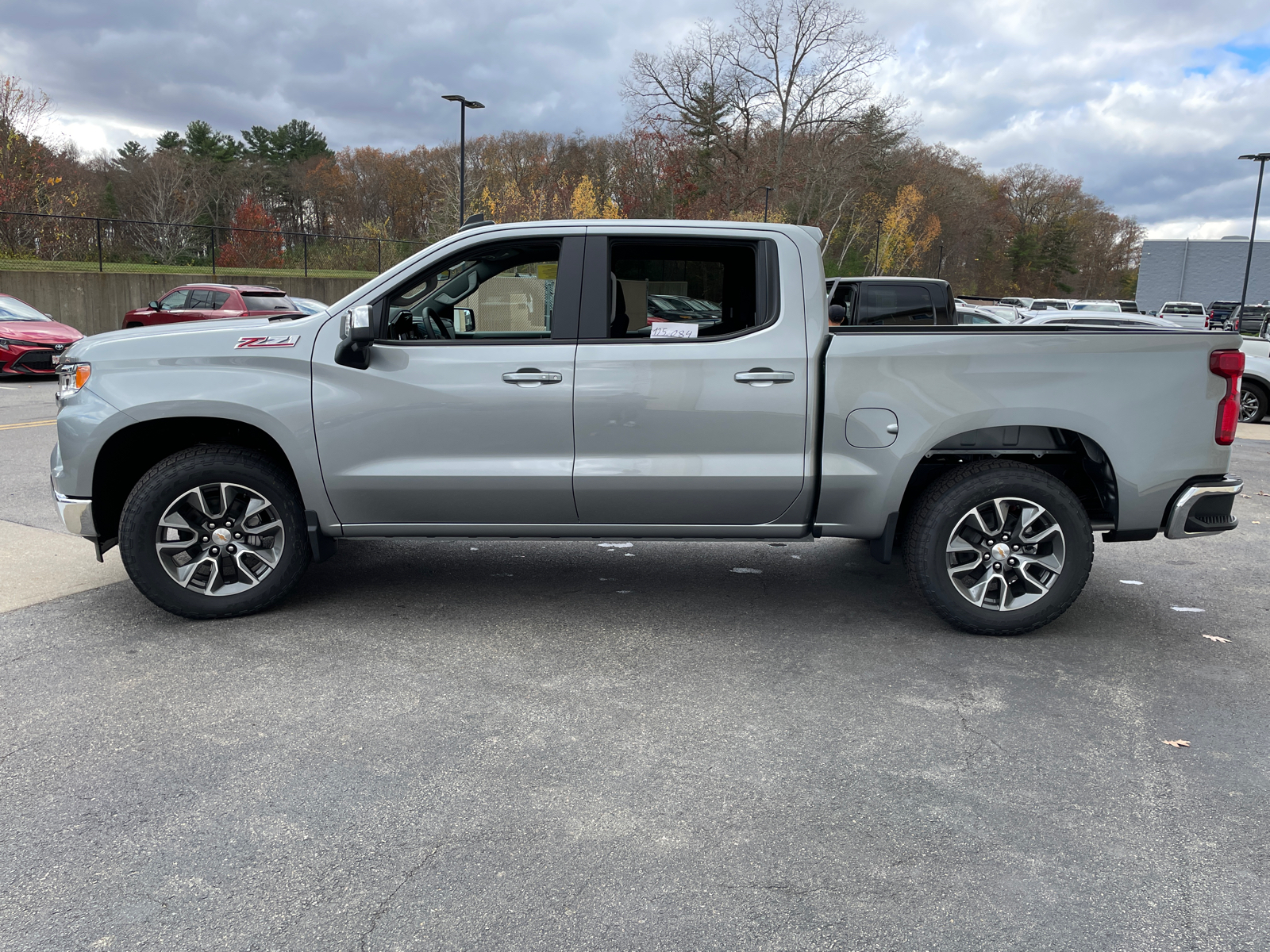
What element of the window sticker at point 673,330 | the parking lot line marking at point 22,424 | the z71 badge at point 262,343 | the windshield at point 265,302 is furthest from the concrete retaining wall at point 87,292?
the window sticker at point 673,330

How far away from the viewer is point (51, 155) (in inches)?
1273

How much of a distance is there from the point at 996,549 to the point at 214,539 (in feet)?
12.9

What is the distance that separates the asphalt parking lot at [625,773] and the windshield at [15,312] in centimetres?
1441

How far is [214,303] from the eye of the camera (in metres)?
20.4

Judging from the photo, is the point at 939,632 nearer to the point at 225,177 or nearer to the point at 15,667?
the point at 15,667

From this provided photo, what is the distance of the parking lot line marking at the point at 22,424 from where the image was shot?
11133mm

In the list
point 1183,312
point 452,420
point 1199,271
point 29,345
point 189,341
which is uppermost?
point 1199,271

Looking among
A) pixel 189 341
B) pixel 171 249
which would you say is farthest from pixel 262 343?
pixel 171 249

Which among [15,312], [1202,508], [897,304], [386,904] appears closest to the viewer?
[386,904]

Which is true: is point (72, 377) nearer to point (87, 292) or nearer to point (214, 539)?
point (214, 539)

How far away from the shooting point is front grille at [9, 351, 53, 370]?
1650 centimetres

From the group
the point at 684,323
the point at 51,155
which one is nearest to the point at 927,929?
the point at 684,323

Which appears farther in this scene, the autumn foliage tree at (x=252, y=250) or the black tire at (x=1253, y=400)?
the autumn foliage tree at (x=252, y=250)

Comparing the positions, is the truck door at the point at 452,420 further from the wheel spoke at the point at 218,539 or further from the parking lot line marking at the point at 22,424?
the parking lot line marking at the point at 22,424
